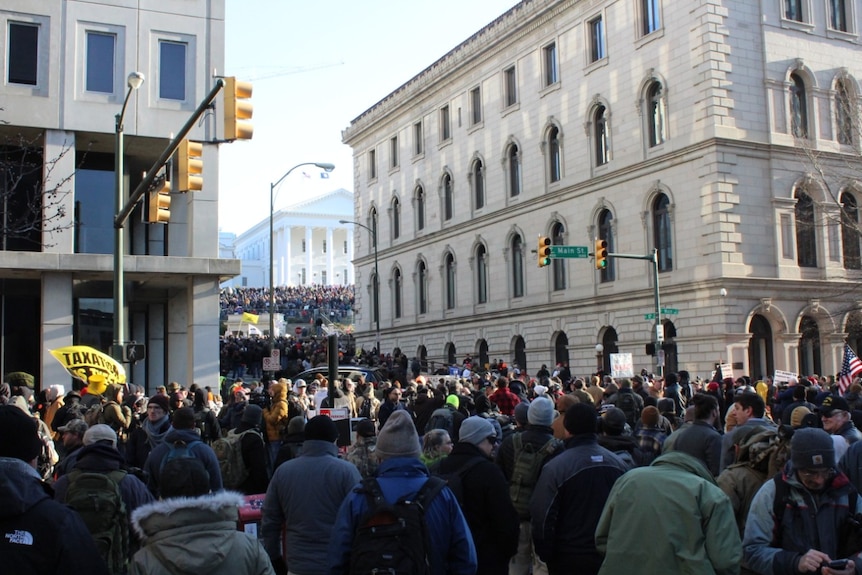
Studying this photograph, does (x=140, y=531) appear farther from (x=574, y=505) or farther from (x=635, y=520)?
(x=574, y=505)

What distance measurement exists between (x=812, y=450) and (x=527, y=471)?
2.91 m

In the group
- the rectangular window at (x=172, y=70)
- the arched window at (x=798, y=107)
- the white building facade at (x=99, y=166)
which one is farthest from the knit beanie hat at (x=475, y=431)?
the arched window at (x=798, y=107)

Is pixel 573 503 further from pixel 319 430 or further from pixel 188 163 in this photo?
pixel 188 163

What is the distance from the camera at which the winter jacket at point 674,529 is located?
4828 millimetres

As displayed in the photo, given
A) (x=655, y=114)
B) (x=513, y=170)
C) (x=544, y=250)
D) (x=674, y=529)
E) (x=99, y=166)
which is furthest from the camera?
(x=513, y=170)

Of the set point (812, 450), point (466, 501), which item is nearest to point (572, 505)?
point (466, 501)

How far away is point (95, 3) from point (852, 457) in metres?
23.1

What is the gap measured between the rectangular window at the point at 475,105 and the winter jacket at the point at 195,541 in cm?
4788

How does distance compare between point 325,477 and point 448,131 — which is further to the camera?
point 448,131

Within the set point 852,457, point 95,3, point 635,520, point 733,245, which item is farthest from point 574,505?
point 733,245

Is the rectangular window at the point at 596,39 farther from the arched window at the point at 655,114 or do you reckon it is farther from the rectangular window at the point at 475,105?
the rectangular window at the point at 475,105

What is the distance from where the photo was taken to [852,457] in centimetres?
695

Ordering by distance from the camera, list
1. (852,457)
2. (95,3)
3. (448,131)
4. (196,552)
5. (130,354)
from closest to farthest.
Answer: (196,552)
(852,457)
(130,354)
(95,3)
(448,131)

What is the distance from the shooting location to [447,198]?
54.7m
